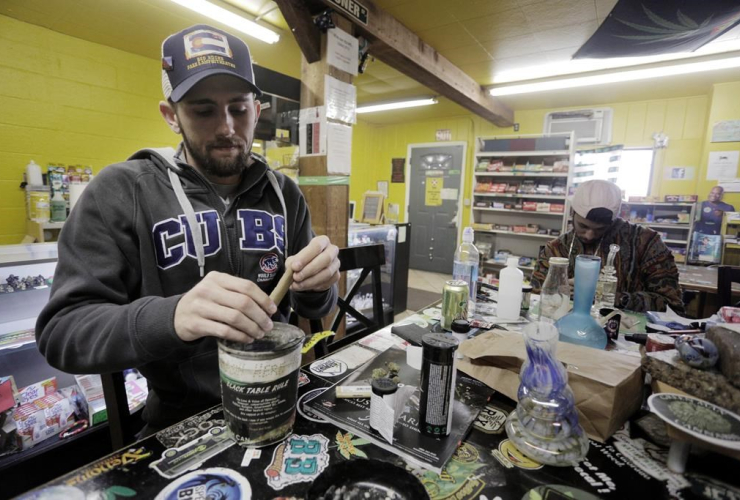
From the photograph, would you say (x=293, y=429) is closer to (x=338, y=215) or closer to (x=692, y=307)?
(x=338, y=215)

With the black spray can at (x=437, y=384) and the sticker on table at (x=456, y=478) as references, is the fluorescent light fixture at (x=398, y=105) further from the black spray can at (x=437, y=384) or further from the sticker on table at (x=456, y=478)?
the sticker on table at (x=456, y=478)

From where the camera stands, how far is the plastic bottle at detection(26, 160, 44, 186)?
3514 millimetres

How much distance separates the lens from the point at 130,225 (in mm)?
962

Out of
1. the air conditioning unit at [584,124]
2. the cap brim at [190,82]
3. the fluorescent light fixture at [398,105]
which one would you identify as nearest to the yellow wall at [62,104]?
the fluorescent light fixture at [398,105]

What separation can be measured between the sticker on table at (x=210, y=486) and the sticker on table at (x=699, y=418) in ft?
2.46

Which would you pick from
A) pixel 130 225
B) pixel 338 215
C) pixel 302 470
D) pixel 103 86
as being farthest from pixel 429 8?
pixel 103 86

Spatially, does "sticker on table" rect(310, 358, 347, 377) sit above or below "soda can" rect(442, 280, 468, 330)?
below

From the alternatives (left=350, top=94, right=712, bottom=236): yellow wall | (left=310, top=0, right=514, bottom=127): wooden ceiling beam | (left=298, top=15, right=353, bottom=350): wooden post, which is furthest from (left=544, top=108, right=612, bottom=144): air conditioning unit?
(left=298, top=15, right=353, bottom=350): wooden post

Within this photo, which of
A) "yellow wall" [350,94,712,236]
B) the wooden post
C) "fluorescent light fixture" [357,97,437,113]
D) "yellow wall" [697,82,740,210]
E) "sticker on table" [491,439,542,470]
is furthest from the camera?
"fluorescent light fixture" [357,97,437,113]

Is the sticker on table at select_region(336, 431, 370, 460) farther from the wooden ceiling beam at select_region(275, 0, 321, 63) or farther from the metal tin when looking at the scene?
the wooden ceiling beam at select_region(275, 0, 321, 63)

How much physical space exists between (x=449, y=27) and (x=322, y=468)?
12.2 ft

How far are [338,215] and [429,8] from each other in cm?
194

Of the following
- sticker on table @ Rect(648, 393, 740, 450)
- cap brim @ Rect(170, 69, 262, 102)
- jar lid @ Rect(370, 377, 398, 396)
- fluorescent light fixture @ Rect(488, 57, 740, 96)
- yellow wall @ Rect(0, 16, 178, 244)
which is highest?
fluorescent light fixture @ Rect(488, 57, 740, 96)

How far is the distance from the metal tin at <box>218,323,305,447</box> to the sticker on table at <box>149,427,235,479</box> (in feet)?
0.12
